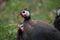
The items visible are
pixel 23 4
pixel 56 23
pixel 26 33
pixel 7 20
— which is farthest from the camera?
pixel 23 4

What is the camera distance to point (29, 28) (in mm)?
4906

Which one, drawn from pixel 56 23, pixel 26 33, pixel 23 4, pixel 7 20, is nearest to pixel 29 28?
pixel 26 33

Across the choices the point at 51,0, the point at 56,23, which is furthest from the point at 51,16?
the point at 56,23

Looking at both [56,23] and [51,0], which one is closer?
[56,23]

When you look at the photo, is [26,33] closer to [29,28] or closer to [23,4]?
[29,28]

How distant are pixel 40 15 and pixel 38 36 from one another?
174 cm

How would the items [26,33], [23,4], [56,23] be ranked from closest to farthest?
[26,33], [56,23], [23,4]

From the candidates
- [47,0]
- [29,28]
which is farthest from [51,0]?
[29,28]

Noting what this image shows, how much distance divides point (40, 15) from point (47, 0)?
1.78 feet

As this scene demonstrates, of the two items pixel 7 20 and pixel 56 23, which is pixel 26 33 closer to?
pixel 56 23

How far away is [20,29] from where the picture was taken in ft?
16.0

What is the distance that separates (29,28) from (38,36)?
182 mm

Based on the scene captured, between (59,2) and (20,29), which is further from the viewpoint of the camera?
(59,2)

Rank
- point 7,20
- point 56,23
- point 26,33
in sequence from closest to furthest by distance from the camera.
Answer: point 26,33
point 56,23
point 7,20
